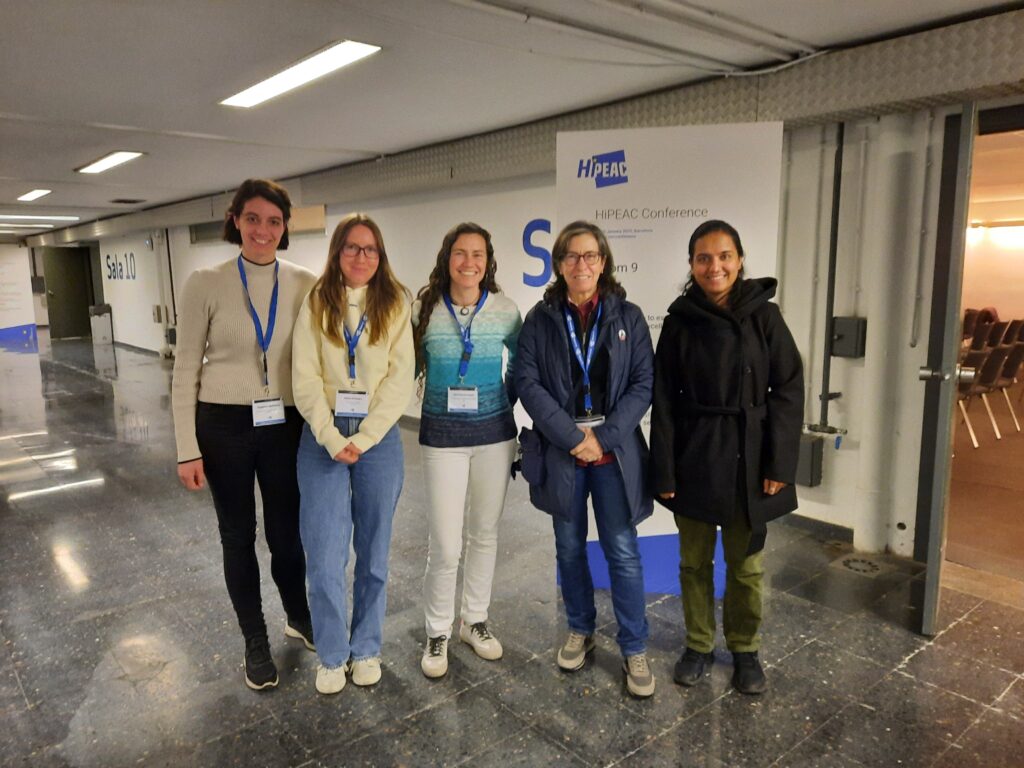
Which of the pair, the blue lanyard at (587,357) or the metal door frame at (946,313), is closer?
the blue lanyard at (587,357)

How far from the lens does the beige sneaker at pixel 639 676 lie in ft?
7.85

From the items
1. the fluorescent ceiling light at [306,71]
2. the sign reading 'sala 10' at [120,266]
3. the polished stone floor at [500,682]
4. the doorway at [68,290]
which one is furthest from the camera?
the doorway at [68,290]

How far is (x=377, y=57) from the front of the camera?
10.7 ft

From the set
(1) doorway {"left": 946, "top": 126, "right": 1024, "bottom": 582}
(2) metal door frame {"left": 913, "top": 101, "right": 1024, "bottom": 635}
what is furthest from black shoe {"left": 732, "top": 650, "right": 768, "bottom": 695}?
(1) doorway {"left": 946, "top": 126, "right": 1024, "bottom": 582}

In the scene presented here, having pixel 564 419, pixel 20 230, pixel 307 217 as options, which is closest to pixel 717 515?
pixel 564 419

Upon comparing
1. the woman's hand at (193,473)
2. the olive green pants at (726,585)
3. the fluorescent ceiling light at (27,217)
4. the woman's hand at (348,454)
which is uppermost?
the fluorescent ceiling light at (27,217)

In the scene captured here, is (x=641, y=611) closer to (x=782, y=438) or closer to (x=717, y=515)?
(x=717, y=515)

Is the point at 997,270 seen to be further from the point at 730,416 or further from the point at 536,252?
the point at 730,416

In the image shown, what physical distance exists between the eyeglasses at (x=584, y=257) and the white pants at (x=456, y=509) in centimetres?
67

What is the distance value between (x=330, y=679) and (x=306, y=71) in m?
2.80

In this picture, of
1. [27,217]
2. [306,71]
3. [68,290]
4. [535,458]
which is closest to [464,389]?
[535,458]

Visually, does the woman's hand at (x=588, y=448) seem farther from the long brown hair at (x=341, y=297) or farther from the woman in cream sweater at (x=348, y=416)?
the long brown hair at (x=341, y=297)

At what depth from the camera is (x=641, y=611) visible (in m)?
2.46

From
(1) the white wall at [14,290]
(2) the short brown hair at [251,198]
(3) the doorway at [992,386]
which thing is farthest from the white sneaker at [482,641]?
(1) the white wall at [14,290]
